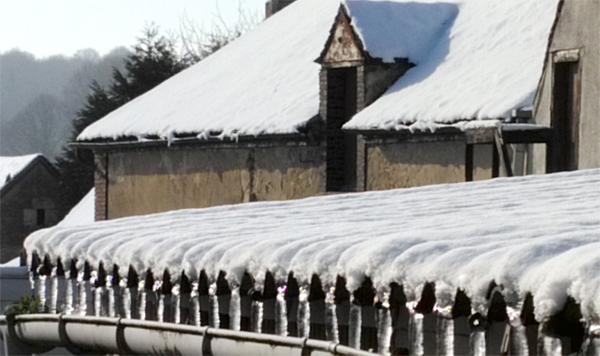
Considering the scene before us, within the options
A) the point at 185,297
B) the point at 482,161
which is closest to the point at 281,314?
the point at 185,297

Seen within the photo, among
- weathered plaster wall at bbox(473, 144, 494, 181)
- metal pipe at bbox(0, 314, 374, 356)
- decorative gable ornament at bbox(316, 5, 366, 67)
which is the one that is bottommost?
metal pipe at bbox(0, 314, 374, 356)

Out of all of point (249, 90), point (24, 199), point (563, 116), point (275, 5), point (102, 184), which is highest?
point (275, 5)

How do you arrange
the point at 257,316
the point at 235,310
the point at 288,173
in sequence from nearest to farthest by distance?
the point at 257,316 < the point at 235,310 < the point at 288,173

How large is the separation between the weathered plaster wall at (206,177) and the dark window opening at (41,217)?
16.6 m

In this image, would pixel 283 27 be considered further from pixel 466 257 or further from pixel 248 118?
pixel 466 257

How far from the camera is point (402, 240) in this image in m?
5.00

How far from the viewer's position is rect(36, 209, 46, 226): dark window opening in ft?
127

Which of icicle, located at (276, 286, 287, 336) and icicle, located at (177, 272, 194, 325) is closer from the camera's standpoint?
icicle, located at (276, 286, 287, 336)

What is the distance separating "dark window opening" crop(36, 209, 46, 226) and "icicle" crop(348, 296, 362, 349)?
113 ft

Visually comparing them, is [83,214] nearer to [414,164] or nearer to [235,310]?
[414,164]

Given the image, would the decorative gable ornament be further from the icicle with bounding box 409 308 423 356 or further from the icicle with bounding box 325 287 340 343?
the icicle with bounding box 409 308 423 356

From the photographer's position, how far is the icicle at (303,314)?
17.6 ft

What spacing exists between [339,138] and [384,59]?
1.24 m

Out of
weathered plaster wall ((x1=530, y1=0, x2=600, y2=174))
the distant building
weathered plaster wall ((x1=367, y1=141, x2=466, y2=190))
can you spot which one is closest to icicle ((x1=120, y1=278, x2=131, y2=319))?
weathered plaster wall ((x1=530, y1=0, x2=600, y2=174))
